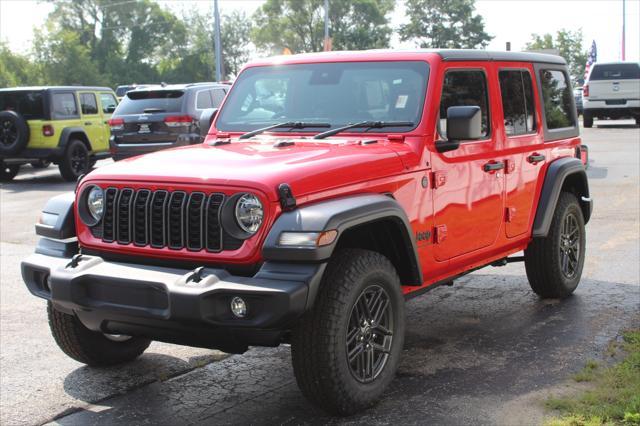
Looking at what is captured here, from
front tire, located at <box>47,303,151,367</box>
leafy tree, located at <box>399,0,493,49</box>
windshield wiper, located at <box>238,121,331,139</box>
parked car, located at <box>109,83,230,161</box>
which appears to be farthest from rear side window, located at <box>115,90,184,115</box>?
leafy tree, located at <box>399,0,493,49</box>

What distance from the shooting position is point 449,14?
9862 cm

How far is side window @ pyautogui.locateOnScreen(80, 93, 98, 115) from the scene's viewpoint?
18406 millimetres

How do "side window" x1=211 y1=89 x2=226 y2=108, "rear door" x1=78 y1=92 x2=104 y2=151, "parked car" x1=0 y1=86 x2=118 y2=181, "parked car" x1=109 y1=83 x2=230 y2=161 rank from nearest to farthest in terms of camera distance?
"parked car" x1=109 y1=83 x2=230 y2=161, "side window" x1=211 y1=89 x2=226 y2=108, "parked car" x1=0 y1=86 x2=118 y2=181, "rear door" x1=78 y1=92 x2=104 y2=151

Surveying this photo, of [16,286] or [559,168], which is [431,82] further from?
[16,286]

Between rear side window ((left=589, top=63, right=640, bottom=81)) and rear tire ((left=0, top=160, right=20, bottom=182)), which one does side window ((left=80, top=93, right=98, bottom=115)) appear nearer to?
rear tire ((left=0, top=160, right=20, bottom=182))

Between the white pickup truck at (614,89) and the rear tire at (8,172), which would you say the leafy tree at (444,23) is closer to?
the white pickup truck at (614,89)

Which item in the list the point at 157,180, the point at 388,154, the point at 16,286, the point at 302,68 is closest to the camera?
the point at 157,180

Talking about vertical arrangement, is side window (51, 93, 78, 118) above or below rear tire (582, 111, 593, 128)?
above

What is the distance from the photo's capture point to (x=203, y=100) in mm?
16312

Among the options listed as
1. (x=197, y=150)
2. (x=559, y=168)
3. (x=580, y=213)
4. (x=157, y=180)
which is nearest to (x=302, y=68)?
(x=197, y=150)

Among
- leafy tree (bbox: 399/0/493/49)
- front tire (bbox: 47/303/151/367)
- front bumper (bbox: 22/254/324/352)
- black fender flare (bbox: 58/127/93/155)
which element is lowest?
front tire (bbox: 47/303/151/367)

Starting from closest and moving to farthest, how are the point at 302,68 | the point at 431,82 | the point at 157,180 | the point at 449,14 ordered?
the point at 157,180 → the point at 431,82 → the point at 302,68 → the point at 449,14

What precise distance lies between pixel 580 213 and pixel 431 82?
2389mm

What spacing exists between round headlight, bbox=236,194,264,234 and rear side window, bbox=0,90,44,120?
46.8 feet
